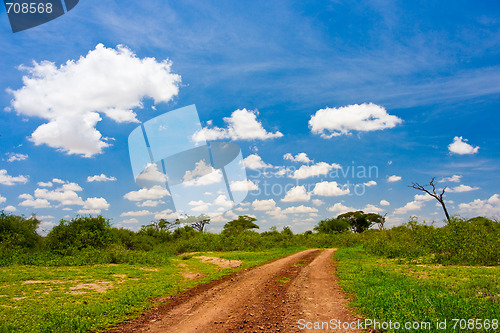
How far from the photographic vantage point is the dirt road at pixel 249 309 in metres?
6.36

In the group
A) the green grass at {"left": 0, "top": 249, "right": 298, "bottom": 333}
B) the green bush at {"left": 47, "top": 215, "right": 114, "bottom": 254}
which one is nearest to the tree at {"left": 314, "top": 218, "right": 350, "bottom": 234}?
the green bush at {"left": 47, "top": 215, "right": 114, "bottom": 254}

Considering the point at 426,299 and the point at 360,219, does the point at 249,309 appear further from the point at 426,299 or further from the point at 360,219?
the point at 360,219

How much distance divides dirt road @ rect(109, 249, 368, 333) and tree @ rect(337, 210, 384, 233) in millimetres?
58035

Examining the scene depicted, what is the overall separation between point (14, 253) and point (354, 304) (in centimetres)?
2306

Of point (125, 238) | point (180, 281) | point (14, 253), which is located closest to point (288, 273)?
point (180, 281)

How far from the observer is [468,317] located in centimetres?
562

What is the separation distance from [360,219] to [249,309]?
6335cm

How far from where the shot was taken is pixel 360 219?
213 feet

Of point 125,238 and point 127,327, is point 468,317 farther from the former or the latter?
point 125,238

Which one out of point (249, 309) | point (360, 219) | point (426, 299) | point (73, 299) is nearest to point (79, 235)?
point (73, 299)

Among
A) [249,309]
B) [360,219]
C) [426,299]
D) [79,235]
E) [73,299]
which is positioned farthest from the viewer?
[360,219]

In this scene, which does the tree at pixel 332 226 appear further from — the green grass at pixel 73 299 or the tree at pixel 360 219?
the green grass at pixel 73 299

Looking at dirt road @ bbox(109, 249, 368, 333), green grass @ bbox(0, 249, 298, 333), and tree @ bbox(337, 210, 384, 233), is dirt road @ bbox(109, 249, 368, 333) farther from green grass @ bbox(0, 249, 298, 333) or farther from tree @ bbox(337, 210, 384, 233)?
tree @ bbox(337, 210, 384, 233)

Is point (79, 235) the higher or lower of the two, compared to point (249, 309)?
higher
